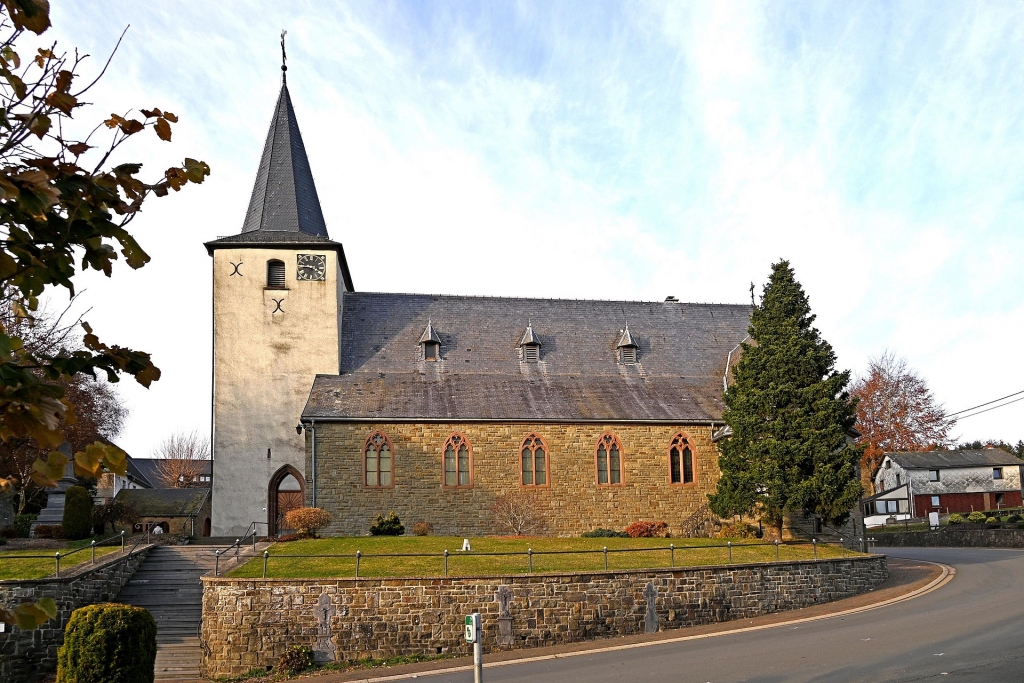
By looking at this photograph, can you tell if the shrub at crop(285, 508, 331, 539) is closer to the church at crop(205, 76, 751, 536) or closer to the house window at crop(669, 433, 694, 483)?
the church at crop(205, 76, 751, 536)

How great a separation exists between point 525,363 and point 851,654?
68.4 ft

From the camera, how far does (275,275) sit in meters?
35.2

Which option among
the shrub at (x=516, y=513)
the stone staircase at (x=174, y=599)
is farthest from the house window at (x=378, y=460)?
the stone staircase at (x=174, y=599)

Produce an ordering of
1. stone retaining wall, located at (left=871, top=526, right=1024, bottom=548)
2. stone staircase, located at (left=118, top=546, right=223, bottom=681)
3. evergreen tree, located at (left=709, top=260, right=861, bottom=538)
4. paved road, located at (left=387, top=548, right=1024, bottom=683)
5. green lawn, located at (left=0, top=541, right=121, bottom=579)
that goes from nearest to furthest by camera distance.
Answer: paved road, located at (left=387, top=548, right=1024, bottom=683) → stone staircase, located at (left=118, top=546, right=223, bottom=681) → green lawn, located at (left=0, top=541, right=121, bottom=579) → evergreen tree, located at (left=709, top=260, right=861, bottom=538) → stone retaining wall, located at (left=871, top=526, right=1024, bottom=548)

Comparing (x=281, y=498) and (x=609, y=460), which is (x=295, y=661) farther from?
(x=609, y=460)

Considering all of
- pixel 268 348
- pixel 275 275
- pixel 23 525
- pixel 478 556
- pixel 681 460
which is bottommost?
pixel 478 556

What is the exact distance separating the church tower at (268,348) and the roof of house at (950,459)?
143 ft

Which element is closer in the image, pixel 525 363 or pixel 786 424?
pixel 786 424

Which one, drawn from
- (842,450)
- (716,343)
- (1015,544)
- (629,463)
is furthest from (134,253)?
(1015,544)

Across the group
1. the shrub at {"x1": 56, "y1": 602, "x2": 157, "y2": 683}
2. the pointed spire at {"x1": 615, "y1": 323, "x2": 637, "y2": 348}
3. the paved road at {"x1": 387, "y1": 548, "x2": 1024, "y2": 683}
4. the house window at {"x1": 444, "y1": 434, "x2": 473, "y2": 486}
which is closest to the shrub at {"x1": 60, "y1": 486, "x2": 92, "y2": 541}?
the house window at {"x1": 444, "y1": 434, "x2": 473, "y2": 486}

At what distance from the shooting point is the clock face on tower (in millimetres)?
35031

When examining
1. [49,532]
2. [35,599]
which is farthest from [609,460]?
[49,532]

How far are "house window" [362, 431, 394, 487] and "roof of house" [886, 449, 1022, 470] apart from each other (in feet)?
137

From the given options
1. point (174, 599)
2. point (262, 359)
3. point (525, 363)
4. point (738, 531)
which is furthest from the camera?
point (525, 363)
